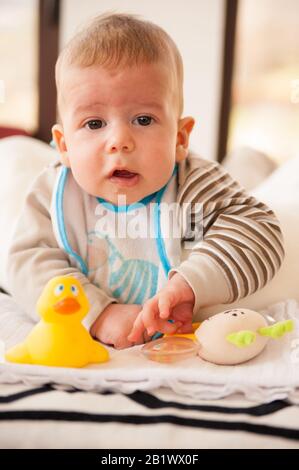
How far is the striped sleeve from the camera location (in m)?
0.87

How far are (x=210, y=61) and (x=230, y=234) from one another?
6.93ft

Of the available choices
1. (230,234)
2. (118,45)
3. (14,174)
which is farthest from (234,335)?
(14,174)

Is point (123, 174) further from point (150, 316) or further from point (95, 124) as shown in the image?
point (150, 316)

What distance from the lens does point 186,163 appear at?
1.00 m

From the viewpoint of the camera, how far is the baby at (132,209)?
85 centimetres

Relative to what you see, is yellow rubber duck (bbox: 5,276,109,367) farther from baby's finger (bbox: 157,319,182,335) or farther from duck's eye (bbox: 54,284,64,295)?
baby's finger (bbox: 157,319,182,335)

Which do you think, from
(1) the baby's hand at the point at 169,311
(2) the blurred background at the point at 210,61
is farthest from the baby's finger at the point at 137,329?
(2) the blurred background at the point at 210,61

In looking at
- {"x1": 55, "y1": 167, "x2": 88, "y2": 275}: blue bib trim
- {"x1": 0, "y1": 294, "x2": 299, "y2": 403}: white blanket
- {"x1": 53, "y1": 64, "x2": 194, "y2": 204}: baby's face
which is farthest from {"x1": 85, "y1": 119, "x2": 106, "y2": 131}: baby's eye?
{"x1": 0, "y1": 294, "x2": 299, "y2": 403}: white blanket

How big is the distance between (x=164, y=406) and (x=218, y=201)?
409 mm

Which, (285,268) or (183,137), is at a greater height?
(183,137)

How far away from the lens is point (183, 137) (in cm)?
99

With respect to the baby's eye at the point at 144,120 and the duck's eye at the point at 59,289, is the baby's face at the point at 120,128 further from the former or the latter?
the duck's eye at the point at 59,289

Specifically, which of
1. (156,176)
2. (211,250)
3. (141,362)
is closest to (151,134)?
(156,176)

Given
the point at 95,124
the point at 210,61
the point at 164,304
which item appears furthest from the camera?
the point at 210,61
